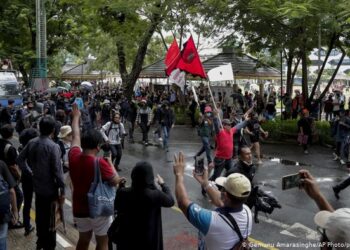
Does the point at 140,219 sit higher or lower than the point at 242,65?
lower

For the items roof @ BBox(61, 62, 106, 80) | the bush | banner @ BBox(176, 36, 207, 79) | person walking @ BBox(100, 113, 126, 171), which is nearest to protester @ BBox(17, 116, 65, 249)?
person walking @ BBox(100, 113, 126, 171)

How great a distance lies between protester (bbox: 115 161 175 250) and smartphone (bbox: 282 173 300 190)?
1.19 m

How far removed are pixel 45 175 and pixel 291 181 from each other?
11.0 feet

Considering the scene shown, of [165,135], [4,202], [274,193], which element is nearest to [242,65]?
[165,135]

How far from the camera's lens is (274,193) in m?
9.83

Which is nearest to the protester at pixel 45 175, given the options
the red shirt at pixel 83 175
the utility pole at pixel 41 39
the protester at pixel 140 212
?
the red shirt at pixel 83 175

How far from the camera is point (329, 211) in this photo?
127 inches

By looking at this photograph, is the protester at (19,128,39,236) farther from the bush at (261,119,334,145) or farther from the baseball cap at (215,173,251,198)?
the bush at (261,119,334,145)

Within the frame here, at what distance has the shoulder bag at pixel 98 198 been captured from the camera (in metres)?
4.82

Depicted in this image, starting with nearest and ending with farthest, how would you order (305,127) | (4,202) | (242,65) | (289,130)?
(4,202) → (305,127) → (289,130) → (242,65)

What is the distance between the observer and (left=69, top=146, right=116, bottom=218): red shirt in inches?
191

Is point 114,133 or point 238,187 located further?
point 114,133

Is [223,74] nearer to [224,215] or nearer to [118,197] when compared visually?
[118,197]

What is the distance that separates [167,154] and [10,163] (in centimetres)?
892
